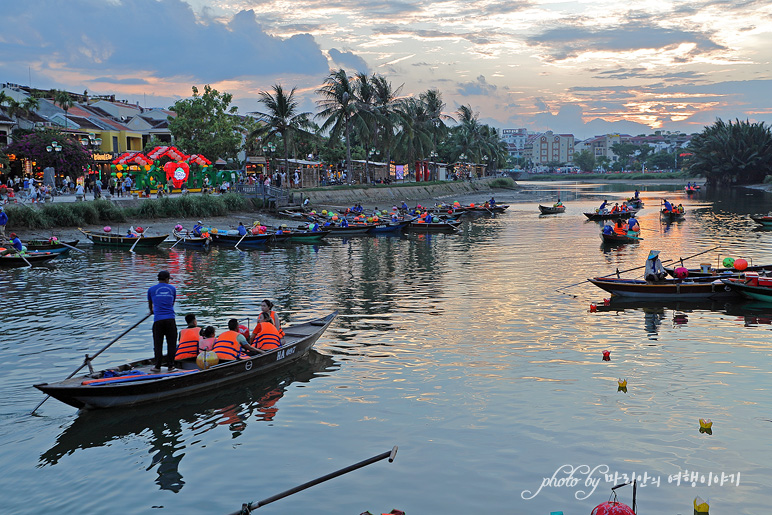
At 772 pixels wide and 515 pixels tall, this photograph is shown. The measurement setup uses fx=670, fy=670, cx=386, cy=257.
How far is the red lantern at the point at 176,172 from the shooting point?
49.4 metres

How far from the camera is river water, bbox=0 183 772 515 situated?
9.71 m

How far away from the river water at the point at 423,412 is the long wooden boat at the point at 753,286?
0.40 meters

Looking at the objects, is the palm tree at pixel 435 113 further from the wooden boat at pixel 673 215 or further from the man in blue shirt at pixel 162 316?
the man in blue shirt at pixel 162 316

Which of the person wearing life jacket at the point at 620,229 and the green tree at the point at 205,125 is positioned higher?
the green tree at the point at 205,125

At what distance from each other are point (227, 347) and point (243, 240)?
89.2 feet

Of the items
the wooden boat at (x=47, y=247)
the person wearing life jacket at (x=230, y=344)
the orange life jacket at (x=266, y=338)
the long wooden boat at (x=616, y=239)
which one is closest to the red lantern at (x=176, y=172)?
the wooden boat at (x=47, y=247)

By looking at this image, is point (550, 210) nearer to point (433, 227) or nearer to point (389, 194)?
point (389, 194)

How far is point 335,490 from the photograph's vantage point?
988 centimetres

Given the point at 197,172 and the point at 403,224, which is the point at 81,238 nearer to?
the point at 197,172

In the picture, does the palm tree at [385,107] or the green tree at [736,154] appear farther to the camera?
the green tree at [736,154]

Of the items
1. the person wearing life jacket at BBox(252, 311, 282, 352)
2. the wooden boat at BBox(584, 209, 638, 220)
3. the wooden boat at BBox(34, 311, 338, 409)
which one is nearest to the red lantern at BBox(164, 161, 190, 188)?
the wooden boat at BBox(584, 209, 638, 220)

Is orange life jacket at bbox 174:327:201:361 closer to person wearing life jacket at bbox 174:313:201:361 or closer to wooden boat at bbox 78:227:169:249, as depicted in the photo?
person wearing life jacket at bbox 174:313:201:361

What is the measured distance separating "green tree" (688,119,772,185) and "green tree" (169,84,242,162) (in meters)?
88.4

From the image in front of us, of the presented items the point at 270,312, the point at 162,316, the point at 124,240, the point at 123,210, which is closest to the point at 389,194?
the point at 123,210
